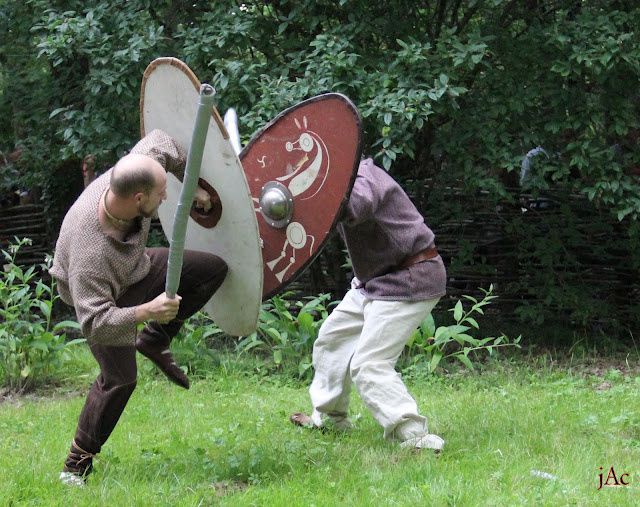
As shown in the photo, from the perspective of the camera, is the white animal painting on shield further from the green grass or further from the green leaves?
the green leaves

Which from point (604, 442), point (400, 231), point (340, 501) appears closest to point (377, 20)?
point (400, 231)

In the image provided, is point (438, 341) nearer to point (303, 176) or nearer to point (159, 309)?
point (303, 176)

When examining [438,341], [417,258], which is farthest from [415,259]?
[438,341]

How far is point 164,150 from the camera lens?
3637mm

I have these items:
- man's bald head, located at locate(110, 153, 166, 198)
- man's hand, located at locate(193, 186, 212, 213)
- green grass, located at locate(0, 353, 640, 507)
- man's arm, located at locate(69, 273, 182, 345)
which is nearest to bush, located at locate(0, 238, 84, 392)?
green grass, located at locate(0, 353, 640, 507)

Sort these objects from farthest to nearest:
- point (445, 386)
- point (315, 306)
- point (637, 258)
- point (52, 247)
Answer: point (52, 247)
point (637, 258)
point (315, 306)
point (445, 386)

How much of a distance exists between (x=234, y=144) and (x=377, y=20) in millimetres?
3193

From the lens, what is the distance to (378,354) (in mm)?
3975

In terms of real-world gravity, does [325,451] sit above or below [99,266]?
below

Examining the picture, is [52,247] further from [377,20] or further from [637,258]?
[637,258]

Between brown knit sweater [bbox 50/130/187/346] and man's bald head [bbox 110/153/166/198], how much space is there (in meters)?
0.19

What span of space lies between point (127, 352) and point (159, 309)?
39cm

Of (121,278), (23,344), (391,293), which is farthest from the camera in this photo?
(23,344)

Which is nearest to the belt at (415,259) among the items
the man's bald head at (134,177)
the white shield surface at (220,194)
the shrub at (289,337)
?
the white shield surface at (220,194)
